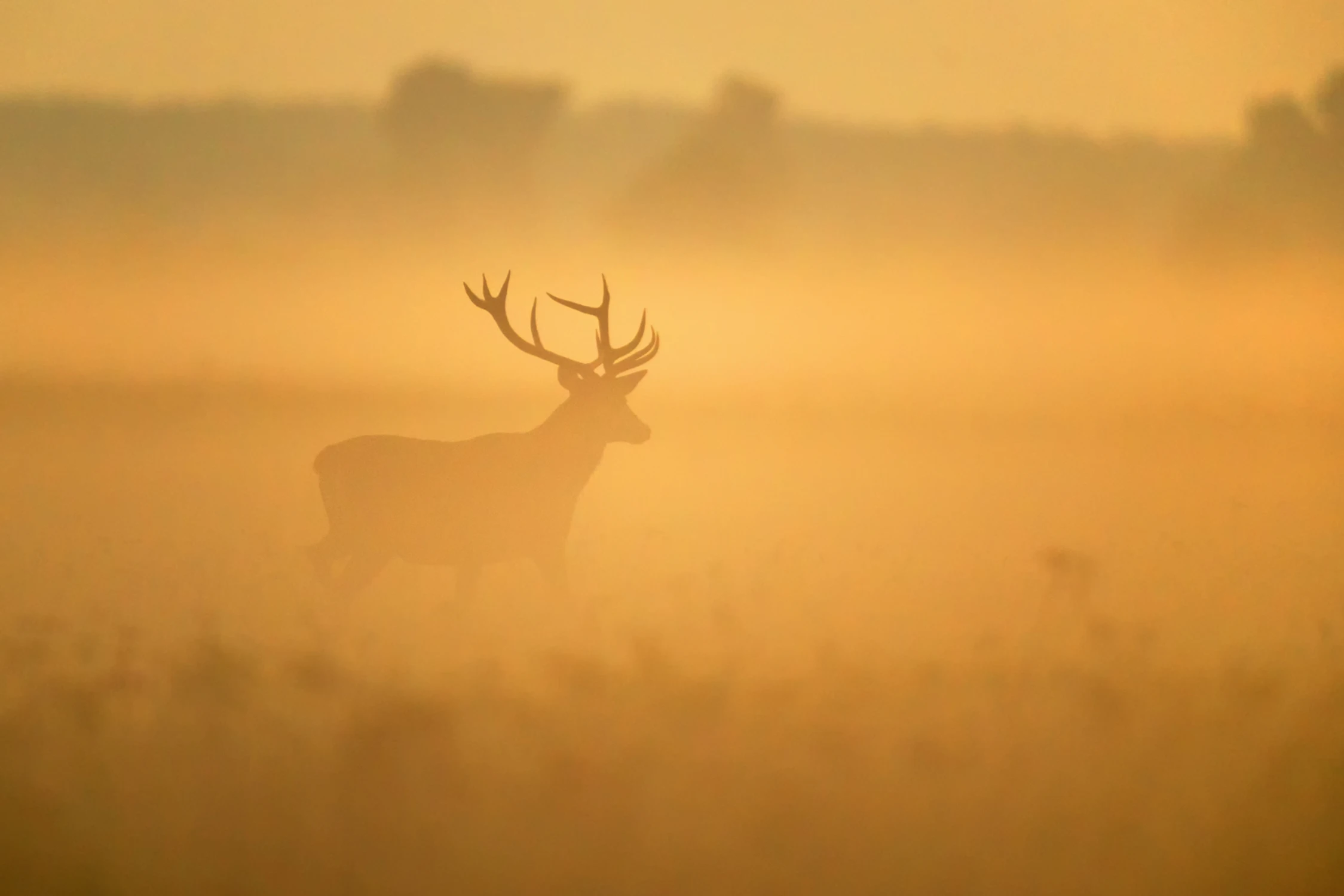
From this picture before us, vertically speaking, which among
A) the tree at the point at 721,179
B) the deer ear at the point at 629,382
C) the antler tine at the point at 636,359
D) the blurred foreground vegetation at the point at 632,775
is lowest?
the blurred foreground vegetation at the point at 632,775

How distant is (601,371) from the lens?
224 centimetres

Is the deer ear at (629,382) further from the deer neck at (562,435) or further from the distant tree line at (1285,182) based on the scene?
the distant tree line at (1285,182)

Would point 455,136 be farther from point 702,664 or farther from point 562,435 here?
point 702,664

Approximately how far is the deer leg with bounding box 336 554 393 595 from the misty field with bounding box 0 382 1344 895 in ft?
0.11

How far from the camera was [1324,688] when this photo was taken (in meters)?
2.44

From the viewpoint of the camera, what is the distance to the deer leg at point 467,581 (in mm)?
2236

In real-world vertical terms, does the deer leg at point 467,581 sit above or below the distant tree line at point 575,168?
below

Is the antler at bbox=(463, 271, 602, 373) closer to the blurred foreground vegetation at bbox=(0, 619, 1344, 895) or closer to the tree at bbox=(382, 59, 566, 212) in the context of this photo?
the tree at bbox=(382, 59, 566, 212)

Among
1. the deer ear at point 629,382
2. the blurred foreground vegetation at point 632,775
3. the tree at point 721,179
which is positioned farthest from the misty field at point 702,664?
the tree at point 721,179

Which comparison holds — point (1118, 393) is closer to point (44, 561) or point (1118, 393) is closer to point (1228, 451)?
point (1228, 451)

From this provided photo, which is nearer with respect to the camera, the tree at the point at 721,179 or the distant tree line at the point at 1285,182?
the tree at the point at 721,179

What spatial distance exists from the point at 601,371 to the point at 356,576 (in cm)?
62

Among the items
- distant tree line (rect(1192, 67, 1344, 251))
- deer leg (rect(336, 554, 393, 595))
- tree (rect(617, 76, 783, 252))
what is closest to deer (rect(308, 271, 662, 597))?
deer leg (rect(336, 554, 393, 595))

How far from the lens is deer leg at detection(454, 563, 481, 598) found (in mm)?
2236
